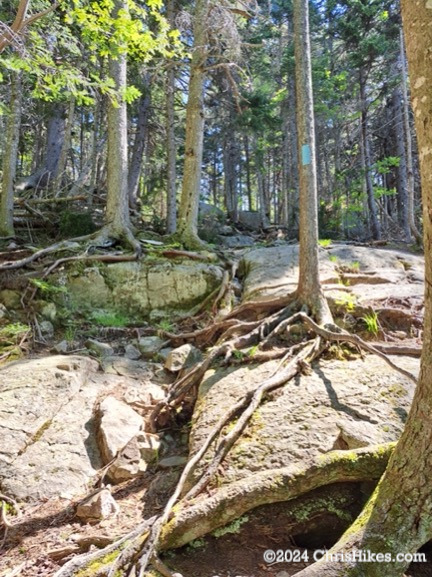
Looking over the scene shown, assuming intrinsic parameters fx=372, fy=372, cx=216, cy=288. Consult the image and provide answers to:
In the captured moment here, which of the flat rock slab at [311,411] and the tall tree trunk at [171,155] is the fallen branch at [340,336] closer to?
the flat rock slab at [311,411]

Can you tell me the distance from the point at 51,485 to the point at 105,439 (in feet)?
2.08

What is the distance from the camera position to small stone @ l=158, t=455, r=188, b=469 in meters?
3.73

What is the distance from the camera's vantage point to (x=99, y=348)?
609cm

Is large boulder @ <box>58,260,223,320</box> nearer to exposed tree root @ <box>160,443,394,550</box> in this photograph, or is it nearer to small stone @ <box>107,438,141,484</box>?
small stone @ <box>107,438,141,484</box>

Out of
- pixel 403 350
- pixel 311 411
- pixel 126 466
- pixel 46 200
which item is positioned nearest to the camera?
pixel 311 411

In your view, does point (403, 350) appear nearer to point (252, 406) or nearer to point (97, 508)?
point (252, 406)

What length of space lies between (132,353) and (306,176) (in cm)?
388

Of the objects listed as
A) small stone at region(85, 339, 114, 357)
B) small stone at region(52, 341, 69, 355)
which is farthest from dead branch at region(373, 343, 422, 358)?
small stone at region(52, 341, 69, 355)

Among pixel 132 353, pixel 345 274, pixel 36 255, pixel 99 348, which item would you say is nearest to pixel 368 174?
pixel 345 274

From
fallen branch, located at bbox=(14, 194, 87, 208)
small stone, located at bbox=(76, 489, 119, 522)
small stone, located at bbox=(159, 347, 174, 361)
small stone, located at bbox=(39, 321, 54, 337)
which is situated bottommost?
small stone, located at bbox=(76, 489, 119, 522)

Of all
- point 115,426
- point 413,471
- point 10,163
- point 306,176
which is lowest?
point 115,426

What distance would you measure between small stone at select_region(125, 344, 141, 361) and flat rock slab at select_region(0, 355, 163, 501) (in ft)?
2.19

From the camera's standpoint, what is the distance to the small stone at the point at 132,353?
19.9 ft

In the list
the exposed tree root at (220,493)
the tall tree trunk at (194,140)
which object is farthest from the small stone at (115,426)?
the tall tree trunk at (194,140)
